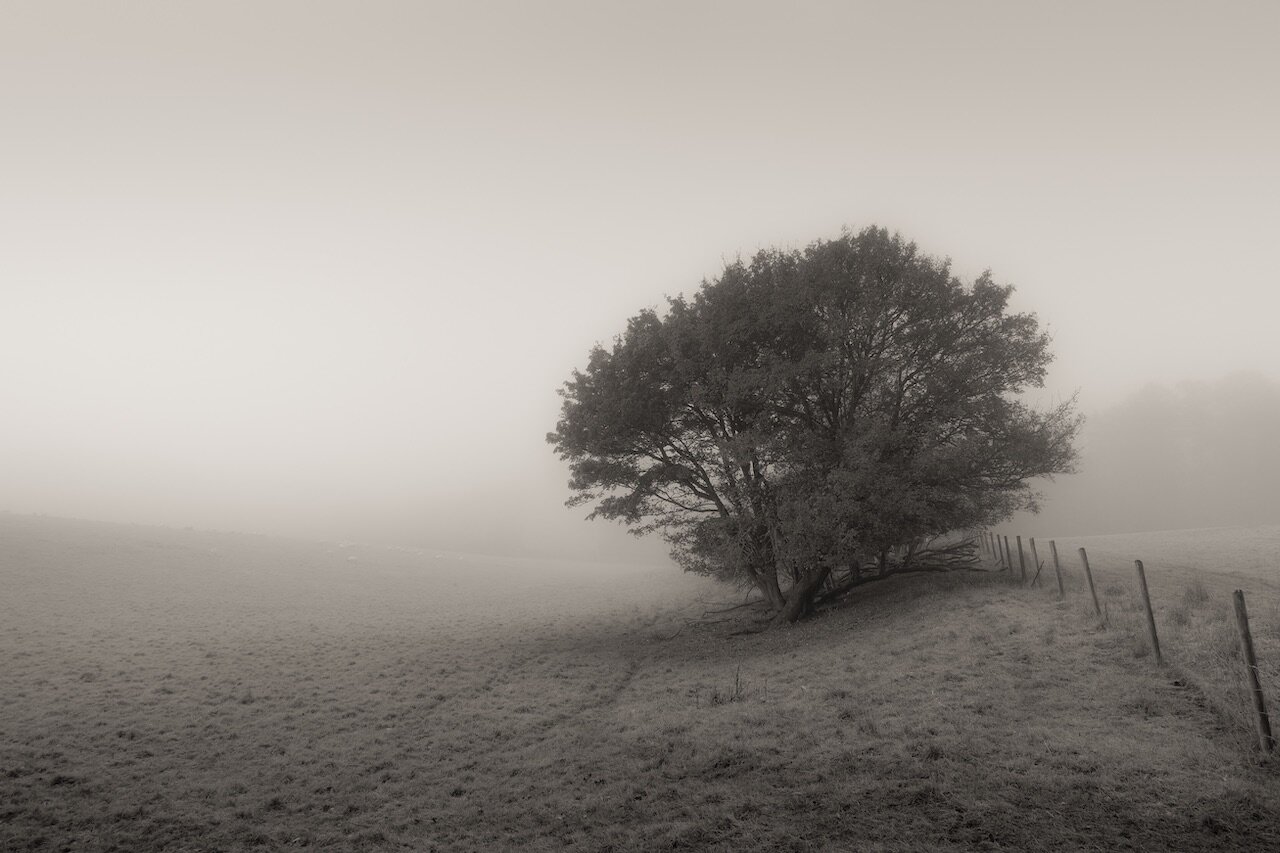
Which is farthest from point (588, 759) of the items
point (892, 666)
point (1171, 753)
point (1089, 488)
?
point (1089, 488)

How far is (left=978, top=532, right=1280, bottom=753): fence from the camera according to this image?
8.74m

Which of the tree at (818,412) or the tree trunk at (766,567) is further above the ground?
the tree at (818,412)

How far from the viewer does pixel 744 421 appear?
74.6ft

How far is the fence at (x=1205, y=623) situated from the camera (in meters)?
8.74

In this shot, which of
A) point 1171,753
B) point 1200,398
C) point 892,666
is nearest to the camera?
point 1171,753

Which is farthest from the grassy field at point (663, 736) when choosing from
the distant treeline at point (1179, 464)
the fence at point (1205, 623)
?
the distant treeline at point (1179, 464)

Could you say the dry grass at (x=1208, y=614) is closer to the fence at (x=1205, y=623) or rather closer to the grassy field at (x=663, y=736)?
the fence at (x=1205, y=623)

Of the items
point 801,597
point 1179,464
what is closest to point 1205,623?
point 801,597

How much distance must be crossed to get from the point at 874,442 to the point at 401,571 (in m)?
53.1

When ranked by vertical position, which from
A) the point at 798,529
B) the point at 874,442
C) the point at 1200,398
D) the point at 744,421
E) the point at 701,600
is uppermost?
the point at 1200,398

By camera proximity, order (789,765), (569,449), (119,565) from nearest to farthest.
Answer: (789,765) < (569,449) < (119,565)

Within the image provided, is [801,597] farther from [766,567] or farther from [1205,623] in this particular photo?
[1205,623]

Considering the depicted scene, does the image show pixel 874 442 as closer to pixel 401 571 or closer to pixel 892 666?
pixel 892 666

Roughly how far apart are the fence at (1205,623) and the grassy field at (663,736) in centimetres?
18
